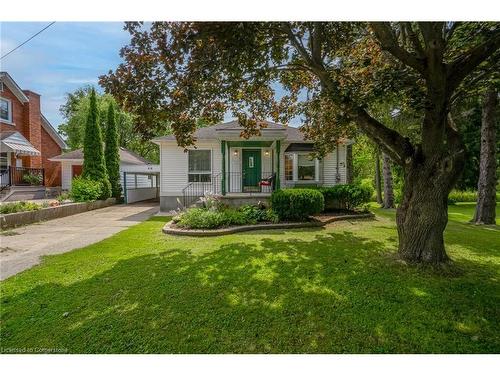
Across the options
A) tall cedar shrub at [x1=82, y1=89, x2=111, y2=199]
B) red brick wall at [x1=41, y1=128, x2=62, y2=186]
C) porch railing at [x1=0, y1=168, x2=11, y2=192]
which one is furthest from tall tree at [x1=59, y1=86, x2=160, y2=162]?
porch railing at [x1=0, y1=168, x2=11, y2=192]

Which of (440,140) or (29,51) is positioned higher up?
(29,51)

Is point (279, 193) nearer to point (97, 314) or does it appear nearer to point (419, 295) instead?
point (419, 295)

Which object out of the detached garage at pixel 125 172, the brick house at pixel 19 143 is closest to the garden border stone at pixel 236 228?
the detached garage at pixel 125 172

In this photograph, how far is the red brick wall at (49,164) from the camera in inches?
711

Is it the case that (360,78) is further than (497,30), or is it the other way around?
(360,78)

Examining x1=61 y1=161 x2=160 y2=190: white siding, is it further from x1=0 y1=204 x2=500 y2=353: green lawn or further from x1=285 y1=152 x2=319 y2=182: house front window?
x1=0 y1=204 x2=500 y2=353: green lawn

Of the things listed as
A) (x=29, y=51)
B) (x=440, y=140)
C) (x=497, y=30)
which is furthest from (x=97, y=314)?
(x=497, y=30)

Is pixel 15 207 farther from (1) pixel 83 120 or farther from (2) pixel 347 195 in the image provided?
(1) pixel 83 120

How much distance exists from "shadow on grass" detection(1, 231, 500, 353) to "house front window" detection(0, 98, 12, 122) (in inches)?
647

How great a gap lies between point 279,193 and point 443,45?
5428 millimetres
